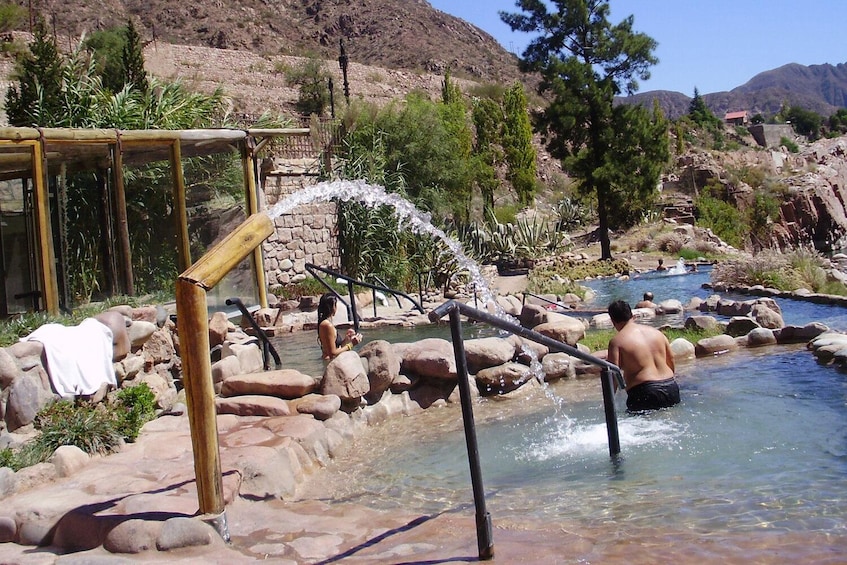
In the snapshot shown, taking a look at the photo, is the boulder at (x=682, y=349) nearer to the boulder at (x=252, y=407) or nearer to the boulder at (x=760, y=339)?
the boulder at (x=760, y=339)

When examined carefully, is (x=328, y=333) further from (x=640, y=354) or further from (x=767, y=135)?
(x=767, y=135)

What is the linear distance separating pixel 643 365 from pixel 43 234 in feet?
20.1

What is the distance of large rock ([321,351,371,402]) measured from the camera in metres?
6.87

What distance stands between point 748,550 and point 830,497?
1.09 meters

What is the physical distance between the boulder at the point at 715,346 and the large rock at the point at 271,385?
15.6 feet

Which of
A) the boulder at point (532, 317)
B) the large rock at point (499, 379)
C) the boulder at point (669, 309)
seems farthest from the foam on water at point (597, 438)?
the boulder at point (669, 309)

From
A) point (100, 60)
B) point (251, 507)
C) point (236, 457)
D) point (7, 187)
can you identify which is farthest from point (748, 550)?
point (100, 60)

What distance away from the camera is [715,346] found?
9281 mm

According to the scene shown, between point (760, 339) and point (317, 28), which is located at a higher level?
point (317, 28)

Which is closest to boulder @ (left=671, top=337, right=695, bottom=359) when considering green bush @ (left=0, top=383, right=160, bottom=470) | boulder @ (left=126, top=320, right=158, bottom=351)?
boulder @ (left=126, top=320, right=158, bottom=351)

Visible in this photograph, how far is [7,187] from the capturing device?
879 cm

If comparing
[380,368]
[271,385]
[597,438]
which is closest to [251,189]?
[380,368]

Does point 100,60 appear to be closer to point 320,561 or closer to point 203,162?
point 203,162

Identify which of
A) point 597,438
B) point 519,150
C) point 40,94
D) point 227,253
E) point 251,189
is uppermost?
point 519,150
